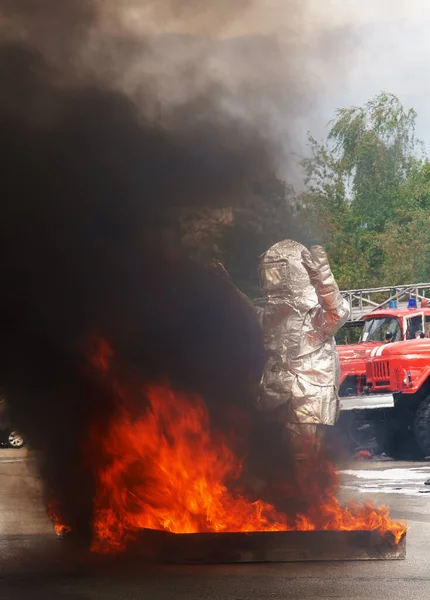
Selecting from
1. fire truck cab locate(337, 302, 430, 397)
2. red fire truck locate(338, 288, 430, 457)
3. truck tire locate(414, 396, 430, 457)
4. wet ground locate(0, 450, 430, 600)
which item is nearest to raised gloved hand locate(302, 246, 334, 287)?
wet ground locate(0, 450, 430, 600)

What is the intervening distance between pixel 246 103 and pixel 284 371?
291cm

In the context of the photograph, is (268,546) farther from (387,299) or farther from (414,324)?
(387,299)

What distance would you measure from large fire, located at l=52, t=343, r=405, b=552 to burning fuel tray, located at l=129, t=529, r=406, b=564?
0.81ft

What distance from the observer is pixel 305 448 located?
9.79 metres

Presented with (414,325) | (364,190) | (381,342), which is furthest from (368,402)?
(364,190)

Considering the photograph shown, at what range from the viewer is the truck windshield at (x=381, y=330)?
19156 mm

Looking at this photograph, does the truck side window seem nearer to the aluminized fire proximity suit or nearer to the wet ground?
the aluminized fire proximity suit

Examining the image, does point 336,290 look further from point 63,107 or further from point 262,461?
point 63,107

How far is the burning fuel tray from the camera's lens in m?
7.94

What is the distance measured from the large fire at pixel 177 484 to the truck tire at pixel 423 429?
30.4 feet

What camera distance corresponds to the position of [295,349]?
10625mm

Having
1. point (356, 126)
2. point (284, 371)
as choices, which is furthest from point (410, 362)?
point (284, 371)

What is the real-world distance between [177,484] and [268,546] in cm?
77

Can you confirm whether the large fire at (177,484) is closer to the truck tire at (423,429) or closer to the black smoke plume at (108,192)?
the black smoke plume at (108,192)
